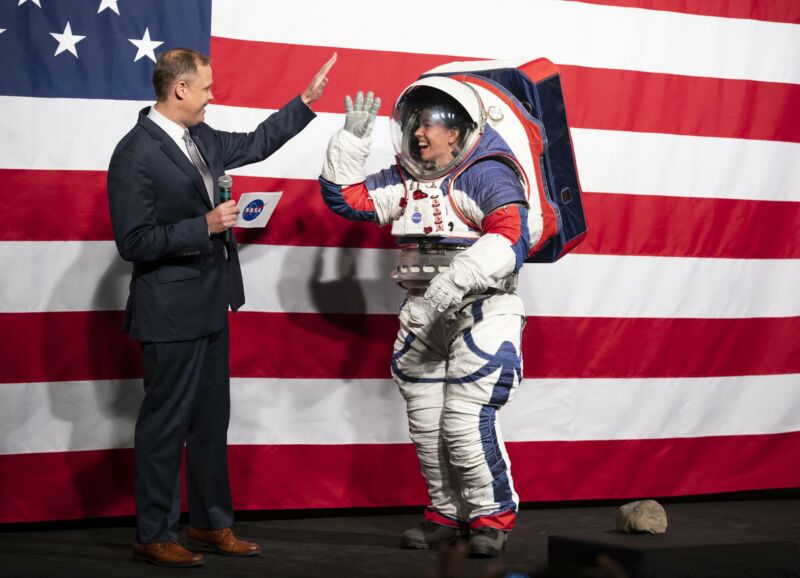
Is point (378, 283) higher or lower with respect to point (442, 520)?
higher

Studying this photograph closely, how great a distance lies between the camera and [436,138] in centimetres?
272

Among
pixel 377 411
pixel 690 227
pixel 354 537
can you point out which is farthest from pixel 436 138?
pixel 690 227

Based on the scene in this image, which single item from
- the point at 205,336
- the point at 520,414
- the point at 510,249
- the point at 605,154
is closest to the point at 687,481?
the point at 520,414

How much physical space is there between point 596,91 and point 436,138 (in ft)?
3.43

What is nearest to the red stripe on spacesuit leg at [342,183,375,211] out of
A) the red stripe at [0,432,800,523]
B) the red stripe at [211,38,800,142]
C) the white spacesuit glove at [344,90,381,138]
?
the white spacesuit glove at [344,90,381,138]

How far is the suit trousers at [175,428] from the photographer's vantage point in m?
2.51

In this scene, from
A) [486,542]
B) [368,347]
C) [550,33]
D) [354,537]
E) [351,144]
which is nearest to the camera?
[486,542]

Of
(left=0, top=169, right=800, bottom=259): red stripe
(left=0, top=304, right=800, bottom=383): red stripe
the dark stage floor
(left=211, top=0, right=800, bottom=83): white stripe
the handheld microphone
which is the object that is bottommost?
the dark stage floor

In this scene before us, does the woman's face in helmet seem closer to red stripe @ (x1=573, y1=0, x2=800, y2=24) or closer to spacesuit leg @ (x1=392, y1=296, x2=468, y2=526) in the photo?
spacesuit leg @ (x1=392, y1=296, x2=468, y2=526)

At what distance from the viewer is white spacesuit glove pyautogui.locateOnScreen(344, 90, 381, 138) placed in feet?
9.21

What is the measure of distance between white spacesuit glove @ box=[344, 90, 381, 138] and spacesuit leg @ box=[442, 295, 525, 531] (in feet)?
1.92

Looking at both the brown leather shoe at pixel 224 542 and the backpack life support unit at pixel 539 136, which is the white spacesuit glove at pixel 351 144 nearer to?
the backpack life support unit at pixel 539 136

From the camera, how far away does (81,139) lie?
3006 mm

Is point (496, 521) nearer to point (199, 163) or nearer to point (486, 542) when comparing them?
point (486, 542)
